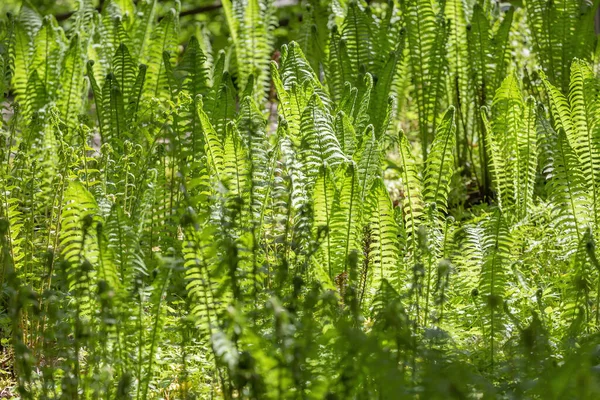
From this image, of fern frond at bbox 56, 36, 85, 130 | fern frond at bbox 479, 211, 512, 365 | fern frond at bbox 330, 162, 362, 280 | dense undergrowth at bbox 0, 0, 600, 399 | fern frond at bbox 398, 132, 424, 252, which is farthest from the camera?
fern frond at bbox 56, 36, 85, 130

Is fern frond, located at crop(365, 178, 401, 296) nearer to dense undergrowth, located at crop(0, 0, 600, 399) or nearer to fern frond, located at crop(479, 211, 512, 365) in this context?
dense undergrowth, located at crop(0, 0, 600, 399)

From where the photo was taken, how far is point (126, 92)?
4.04 m

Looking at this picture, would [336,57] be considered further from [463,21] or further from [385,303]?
[385,303]

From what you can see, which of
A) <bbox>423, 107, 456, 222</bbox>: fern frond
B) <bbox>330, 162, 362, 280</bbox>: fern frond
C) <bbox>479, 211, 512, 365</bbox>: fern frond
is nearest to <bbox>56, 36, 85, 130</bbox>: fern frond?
<bbox>330, 162, 362, 280</bbox>: fern frond

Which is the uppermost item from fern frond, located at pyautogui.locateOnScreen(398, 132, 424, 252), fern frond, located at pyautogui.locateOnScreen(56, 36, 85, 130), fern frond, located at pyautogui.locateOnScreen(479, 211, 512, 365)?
fern frond, located at pyautogui.locateOnScreen(56, 36, 85, 130)

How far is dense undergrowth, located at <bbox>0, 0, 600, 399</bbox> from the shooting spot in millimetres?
2094

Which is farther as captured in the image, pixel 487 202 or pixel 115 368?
pixel 487 202

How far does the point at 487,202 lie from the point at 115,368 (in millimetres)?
2503

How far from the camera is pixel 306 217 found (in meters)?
2.74

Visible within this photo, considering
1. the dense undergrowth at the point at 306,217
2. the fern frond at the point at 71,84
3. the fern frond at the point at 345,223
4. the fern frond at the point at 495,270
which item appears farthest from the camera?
the fern frond at the point at 71,84

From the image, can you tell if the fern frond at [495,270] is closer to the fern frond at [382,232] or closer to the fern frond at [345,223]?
the fern frond at [382,232]

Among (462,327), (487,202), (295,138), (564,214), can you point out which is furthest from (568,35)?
(462,327)

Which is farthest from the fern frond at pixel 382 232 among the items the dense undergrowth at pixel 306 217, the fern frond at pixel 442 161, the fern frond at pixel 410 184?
the fern frond at pixel 442 161

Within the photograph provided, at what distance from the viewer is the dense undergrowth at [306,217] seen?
2.09m
